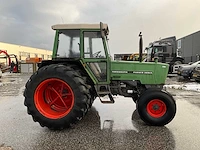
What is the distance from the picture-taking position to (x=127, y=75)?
5.13 meters

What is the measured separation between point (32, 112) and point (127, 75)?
7.62 feet

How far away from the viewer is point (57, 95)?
489 centimetres

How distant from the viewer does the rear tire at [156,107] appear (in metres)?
4.63

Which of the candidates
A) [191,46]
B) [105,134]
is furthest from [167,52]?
[105,134]

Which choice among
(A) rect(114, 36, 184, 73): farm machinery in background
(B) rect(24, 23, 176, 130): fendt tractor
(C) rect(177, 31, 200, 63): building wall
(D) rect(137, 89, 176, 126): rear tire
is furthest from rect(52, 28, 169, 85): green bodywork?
(C) rect(177, 31, 200, 63): building wall

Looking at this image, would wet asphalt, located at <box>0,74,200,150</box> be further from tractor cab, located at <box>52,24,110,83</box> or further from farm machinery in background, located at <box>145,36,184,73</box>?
farm machinery in background, located at <box>145,36,184,73</box>

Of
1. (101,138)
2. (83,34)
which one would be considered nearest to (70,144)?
(101,138)

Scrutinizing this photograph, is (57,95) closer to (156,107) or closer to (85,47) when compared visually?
(85,47)

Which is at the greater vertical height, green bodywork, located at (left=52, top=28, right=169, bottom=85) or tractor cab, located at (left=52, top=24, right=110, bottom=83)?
tractor cab, located at (left=52, top=24, right=110, bottom=83)

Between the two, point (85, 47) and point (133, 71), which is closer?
point (85, 47)

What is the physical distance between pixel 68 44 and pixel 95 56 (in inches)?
26.9

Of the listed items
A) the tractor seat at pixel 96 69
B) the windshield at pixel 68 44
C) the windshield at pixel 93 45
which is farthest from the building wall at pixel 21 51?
the tractor seat at pixel 96 69

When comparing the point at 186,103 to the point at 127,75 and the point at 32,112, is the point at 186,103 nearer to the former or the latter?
the point at 127,75

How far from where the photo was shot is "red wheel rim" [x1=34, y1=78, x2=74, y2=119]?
457 cm
